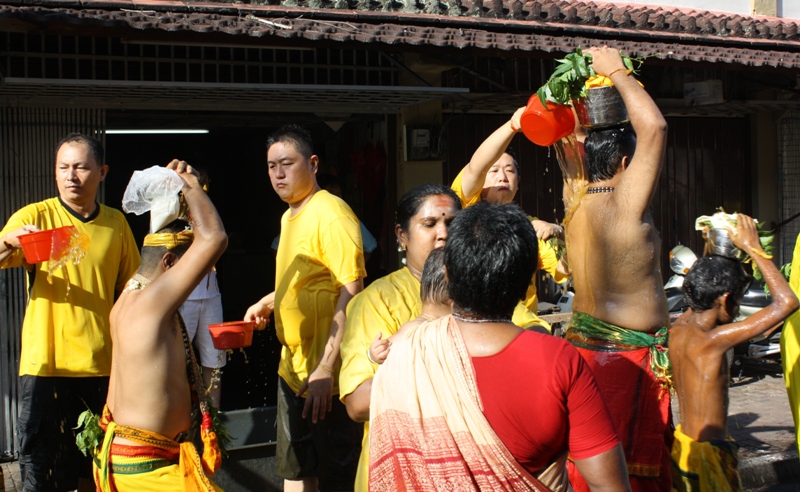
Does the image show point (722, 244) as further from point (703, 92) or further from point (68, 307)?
point (703, 92)

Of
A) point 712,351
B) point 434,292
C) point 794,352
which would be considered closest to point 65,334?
point 434,292

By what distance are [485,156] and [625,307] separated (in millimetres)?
1103

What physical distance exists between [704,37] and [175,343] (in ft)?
18.1

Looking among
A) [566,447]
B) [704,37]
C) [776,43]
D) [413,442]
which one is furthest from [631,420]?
[776,43]

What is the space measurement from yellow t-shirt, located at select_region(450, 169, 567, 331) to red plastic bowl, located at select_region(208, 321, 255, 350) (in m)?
1.34

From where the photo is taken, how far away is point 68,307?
15.1 feet

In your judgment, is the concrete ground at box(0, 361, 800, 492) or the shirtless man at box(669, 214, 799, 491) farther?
the concrete ground at box(0, 361, 800, 492)

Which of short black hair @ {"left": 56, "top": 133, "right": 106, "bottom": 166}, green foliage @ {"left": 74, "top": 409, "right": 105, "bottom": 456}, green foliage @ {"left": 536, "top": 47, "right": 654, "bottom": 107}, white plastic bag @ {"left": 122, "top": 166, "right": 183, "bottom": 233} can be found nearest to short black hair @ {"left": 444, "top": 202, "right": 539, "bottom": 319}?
green foliage @ {"left": 536, "top": 47, "right": 654, "bottom": 107}

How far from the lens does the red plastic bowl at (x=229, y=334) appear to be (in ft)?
13.9

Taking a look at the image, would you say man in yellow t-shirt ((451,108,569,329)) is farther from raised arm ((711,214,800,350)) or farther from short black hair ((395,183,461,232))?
raised arm ((711,214,800,350))

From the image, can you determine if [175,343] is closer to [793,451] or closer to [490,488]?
[490,488]

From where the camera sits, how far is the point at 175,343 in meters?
3.50

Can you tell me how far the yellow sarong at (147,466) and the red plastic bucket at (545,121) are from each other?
2.09 metres

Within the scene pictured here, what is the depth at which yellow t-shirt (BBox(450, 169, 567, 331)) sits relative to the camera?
126 inches
